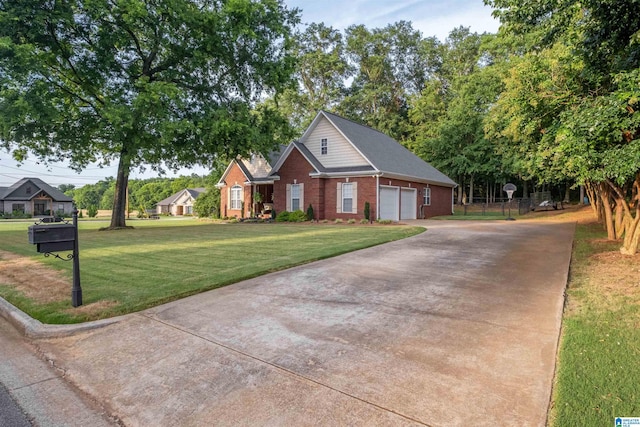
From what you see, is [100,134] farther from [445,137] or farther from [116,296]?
[445,137]

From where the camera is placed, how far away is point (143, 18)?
49.9ft

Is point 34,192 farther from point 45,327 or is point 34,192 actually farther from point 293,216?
point 45,327

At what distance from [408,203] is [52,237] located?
20.2 meters

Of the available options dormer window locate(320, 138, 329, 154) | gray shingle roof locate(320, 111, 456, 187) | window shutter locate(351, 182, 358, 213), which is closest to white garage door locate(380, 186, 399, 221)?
gray shingle roof locate(320, 111, 456, 187)

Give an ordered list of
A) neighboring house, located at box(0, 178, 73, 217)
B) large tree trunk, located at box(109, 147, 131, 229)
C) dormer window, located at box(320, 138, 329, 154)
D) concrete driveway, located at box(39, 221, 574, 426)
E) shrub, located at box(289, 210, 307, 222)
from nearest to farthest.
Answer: concrete driveway, located at box(39, 221, 574, 426) → large tree trunk, located at box(109, 147, 131, 229) → shrub, located at box(289, 210, 307, 222) → dormer window, located at box(320, 138, 329, 154) → neighboring house, located at box(0, 178, 73, 217)

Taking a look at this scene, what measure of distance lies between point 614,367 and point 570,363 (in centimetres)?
33

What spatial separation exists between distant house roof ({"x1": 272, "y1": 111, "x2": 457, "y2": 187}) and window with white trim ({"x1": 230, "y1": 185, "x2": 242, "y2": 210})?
560 centimetres

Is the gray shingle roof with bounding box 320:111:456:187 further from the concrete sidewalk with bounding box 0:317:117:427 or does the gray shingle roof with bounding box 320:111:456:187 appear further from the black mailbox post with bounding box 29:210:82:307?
the concrete sidewalk with bounding box 0:317:117:427

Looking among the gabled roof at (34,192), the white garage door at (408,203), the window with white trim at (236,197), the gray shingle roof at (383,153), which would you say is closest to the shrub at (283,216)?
the gray shingle roof at (383,153)

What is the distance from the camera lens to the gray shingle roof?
803 inches

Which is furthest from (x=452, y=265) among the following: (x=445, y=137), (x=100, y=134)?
(x=445, y=137)

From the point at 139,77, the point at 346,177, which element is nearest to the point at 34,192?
the point at 139,77

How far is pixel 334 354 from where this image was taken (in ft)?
11.4

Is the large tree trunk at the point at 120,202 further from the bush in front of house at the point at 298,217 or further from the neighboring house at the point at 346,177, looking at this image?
the bush in front of house at the point at 298,217
